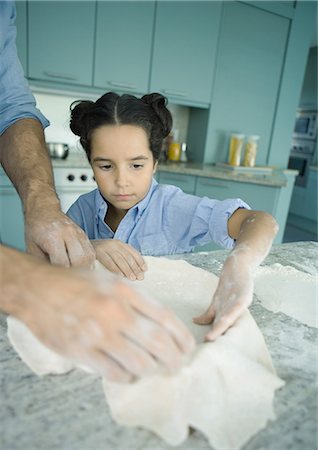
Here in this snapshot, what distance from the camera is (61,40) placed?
213 cm

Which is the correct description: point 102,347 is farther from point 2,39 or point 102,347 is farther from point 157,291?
point 2,39

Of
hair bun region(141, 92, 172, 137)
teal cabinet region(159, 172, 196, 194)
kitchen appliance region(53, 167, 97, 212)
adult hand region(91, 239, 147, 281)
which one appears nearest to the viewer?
adult hand region(91, 239, 147, 281)

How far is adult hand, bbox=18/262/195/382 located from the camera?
0.39 m

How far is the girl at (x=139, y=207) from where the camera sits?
83 centimetres

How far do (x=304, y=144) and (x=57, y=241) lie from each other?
14.0 feet

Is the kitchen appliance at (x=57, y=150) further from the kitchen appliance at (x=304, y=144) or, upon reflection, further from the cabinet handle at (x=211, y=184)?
the kitchen appliance at (x=304, y=144)

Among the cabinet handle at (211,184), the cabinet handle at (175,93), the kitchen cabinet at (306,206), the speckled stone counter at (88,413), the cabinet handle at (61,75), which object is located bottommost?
the kitchen cabinet at (306,206)

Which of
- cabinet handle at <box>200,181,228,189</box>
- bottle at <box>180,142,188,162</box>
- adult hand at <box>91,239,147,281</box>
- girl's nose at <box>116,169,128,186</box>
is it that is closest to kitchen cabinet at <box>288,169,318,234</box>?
bottle at <box>180,142,188,162</box>

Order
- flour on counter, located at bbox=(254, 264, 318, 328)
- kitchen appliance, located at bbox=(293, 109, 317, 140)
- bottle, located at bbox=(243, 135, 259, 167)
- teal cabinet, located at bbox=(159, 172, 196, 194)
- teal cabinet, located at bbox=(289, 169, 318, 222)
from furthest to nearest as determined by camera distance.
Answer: kitchen appliance, located at bbox=(293, 109, 317, 140)
teal cabinet, located at bbox=(289, 169, 318, 222)
bottle, located at bbox=(243, 135, 259, 167)
teal cabinet, located at bbox=(159, 172, 196, 194)
flour on counter, located at bbox=(254, 264, 318, 328)

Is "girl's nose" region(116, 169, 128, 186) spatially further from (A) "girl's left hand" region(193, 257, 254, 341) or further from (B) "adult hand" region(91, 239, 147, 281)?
(A) "girl's left hand" region(193, 257, 254, 341)

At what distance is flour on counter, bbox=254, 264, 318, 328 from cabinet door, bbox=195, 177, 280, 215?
157cm

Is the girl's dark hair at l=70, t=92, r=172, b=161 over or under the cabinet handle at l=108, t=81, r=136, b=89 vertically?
under

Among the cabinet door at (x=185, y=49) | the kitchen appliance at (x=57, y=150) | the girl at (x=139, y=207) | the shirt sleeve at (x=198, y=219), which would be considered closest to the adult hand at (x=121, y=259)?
the girl at (x=139, y=207)

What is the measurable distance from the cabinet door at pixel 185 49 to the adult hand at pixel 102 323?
2334 millimetres
